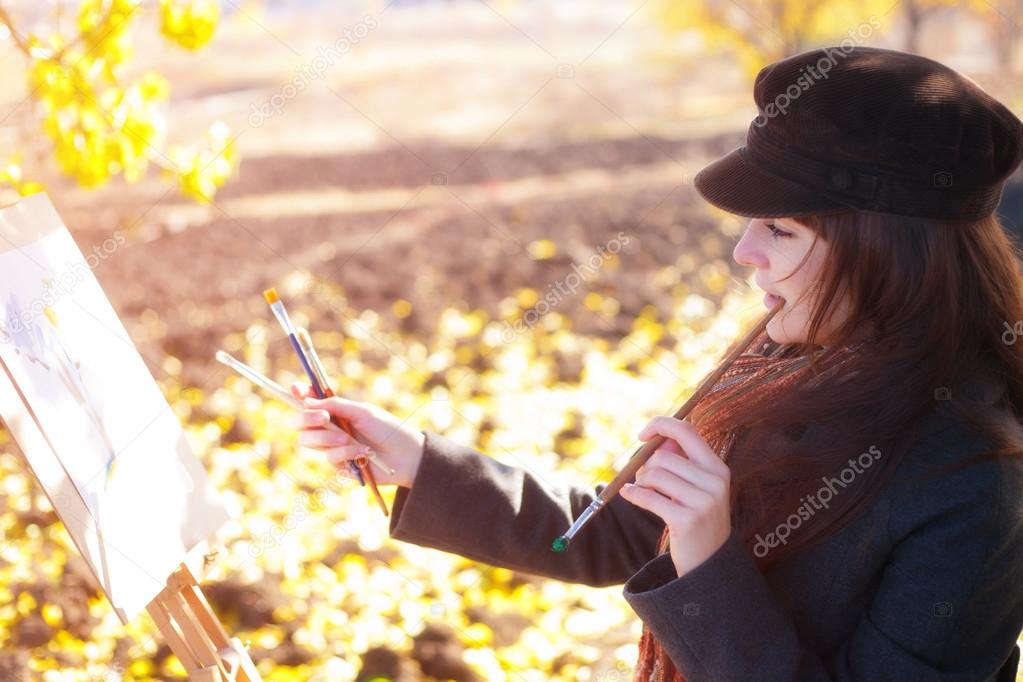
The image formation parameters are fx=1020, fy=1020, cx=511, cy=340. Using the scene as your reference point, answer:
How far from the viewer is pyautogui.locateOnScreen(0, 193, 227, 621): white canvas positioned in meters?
1.37

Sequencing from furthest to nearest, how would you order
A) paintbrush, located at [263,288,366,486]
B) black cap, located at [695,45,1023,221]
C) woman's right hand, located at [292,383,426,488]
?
woman's right hand, located at [292,383,426,488] < paintbrush, located at [263,288,366,486] < black cap, located at [695,45,1023,221]

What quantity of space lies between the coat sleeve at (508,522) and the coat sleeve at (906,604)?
0.40 m

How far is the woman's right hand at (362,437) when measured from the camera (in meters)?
1.58

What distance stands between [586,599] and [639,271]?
3.49 metres

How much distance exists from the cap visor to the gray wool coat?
0.32 metres

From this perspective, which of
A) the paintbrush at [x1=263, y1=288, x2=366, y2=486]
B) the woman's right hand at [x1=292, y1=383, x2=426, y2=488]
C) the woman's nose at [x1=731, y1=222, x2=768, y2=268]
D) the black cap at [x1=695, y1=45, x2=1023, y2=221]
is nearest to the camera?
the black cap at [x1=695, y1=45, x2=1023, y2=221]

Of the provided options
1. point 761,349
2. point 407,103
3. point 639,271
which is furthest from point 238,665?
point 407,103

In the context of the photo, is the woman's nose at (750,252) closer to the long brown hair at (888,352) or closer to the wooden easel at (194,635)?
the long brown hair at (888,352)

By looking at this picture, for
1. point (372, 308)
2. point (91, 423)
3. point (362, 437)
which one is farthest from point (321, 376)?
point (372, 308)

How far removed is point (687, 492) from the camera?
123 cm

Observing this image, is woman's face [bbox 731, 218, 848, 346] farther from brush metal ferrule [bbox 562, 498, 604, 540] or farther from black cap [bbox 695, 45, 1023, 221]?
brush metal ferrule [bbox 562, 498, 604, 540]

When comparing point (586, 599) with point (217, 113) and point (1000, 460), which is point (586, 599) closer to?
point (1000, 460)

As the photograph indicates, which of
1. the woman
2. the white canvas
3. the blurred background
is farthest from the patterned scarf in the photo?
the white canvas

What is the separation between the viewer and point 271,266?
6.36 m
